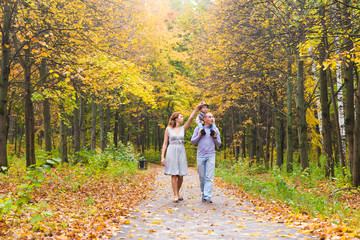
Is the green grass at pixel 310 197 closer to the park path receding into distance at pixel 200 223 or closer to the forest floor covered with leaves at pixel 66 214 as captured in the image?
the park path receding into distance at pixel 200 223

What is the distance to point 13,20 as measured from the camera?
8.91m

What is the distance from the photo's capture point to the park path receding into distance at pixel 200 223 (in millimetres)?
4676

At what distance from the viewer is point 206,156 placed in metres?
8.03

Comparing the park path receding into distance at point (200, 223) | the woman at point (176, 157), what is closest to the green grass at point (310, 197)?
the park path receding into distance at point (200, 223)

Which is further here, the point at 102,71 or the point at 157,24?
the point at 157,24

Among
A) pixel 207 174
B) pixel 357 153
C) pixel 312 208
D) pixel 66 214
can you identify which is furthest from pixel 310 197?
pixel 66 214

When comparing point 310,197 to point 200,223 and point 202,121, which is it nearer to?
point 202,121

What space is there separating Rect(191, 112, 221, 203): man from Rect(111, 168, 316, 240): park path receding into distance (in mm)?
386

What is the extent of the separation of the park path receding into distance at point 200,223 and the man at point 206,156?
1.27 ft

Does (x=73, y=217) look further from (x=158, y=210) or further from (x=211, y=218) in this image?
(x=211, y=218)

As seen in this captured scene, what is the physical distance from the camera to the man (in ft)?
25.9

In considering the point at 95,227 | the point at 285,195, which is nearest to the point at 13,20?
the point at 95,227

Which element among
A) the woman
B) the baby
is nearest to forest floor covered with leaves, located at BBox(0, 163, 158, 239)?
the woman

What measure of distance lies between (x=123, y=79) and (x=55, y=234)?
900cm
